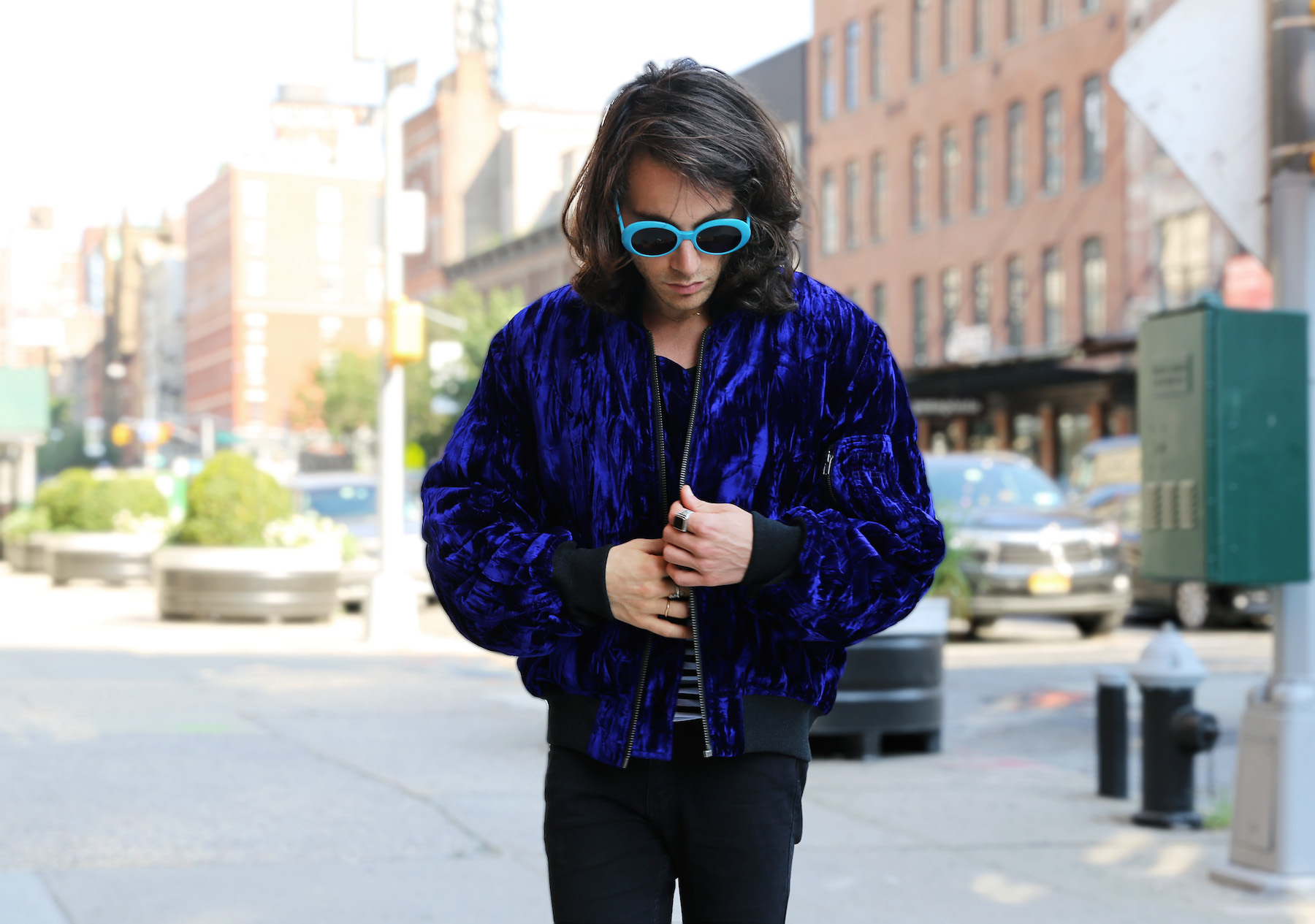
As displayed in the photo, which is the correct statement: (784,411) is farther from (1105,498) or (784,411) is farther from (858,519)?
(1105,498)

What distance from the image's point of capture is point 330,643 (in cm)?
1503

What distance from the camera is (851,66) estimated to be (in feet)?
153

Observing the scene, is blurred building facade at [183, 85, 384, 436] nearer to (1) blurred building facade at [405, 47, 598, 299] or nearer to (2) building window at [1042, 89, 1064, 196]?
(1) blurred building facade at [405, 47, 598, 299]

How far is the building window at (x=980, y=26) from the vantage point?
40.4m

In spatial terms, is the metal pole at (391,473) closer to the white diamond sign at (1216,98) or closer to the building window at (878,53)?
the white diamond sign at (1216,98)

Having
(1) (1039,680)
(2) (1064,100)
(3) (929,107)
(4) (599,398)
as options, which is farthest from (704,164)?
(3) (929,107)

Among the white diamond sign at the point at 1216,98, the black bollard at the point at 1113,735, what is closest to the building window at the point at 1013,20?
the black bollard at the point at 1113,735

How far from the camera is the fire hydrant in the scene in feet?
22.0

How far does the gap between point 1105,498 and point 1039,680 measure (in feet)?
20.8

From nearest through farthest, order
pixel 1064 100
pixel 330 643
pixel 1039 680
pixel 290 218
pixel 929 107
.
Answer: pixel 1039 680 < pixel 330 643 < pixel 1064 100 < pixel 929 107 < pixel 290 218

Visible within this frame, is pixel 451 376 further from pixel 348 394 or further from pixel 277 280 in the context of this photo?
pixel 277 280

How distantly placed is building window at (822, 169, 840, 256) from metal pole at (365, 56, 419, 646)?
3246 centimetres

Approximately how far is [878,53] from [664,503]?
146 feet

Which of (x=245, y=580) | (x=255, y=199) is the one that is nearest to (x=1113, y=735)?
(x=245, y=580)
